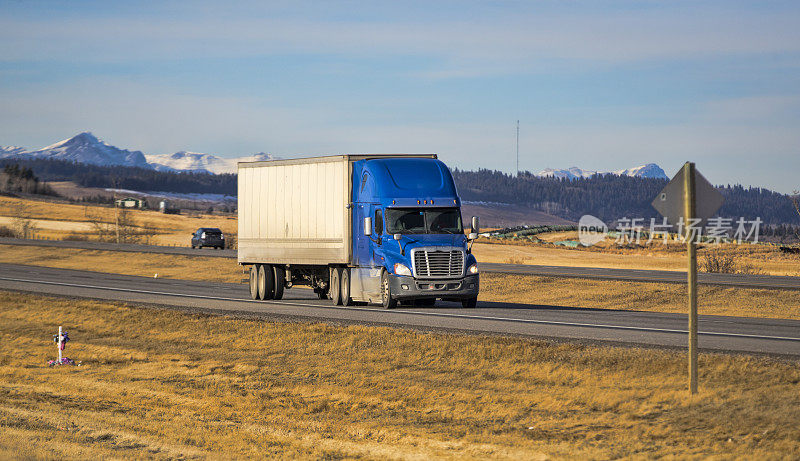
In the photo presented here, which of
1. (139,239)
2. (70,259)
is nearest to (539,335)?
(70,259)

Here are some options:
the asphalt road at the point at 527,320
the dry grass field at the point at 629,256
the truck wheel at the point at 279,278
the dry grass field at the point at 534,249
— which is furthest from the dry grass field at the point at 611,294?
the dry grass field at the point at 629,256

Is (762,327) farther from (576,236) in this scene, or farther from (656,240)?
(576,236)

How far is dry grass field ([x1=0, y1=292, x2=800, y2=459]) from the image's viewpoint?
12078 millimetres

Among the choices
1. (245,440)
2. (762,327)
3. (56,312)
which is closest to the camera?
(245,440)

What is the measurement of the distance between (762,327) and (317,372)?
38.3 ft

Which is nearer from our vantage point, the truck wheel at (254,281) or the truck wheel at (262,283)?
the truck wheel at (262,283)

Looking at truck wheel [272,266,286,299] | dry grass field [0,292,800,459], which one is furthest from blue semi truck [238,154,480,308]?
dry grass field [0,292,800,459]

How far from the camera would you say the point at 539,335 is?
66.7 feet

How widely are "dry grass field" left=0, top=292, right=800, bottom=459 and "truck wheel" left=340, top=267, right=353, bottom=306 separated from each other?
5861 millimetres

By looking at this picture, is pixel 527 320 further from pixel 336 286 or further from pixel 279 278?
pixel 279 278

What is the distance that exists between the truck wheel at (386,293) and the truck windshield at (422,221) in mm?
1412

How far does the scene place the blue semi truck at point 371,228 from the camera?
85.0 feet

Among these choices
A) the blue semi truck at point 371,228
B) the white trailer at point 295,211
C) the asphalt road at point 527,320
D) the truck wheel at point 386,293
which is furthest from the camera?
the white trailer at point 295,211

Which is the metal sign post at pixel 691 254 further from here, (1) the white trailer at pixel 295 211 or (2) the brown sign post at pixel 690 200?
(1) the white trailer at pixel 295 211
